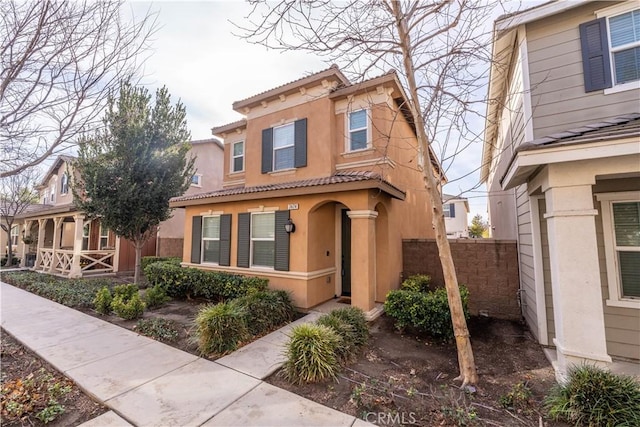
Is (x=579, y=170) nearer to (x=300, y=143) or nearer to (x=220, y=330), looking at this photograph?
(x=220, y=330)

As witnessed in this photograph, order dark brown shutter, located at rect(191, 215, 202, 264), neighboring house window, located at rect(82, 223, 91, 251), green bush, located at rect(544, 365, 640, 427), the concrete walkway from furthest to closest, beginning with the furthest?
neighboring house window, located at rect(82, 223, 91, 251) → dark brown shutter, located at rect(191, 215, 202, 264) → the concrete walkway → green bush, located at rect(544, 365, 640, 427)

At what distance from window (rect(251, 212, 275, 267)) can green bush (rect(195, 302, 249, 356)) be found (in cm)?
285

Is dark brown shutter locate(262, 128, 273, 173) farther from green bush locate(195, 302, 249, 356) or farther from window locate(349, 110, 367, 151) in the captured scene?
green bush locate(195, 302, 249, 356)

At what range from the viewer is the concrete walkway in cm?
331

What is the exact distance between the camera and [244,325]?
5.56m

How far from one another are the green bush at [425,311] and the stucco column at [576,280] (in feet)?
6.28

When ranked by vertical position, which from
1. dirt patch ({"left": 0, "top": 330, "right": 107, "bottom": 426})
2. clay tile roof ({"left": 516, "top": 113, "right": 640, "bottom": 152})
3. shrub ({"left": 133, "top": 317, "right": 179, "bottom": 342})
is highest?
clay tile roof ({"left": 516, "top": 113, "right": 640, "bottom": 152})

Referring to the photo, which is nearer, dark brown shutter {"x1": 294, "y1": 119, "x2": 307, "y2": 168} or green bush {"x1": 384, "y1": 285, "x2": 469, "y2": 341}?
green bush {"x1": 384, "y1": 285, "x2": 469, "y2": 341}

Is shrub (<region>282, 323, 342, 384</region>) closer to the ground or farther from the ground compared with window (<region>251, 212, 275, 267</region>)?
closer to the ground

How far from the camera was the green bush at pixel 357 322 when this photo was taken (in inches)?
207

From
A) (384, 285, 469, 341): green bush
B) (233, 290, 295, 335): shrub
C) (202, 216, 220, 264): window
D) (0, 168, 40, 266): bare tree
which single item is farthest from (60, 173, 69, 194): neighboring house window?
(384, 285, 469, 341): green bush

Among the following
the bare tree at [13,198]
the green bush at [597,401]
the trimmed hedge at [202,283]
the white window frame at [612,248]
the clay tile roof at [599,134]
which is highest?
the bare tree at [13,198]

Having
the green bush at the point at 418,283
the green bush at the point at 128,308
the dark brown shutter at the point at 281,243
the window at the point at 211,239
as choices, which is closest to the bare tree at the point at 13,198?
the window at the point at 211,239

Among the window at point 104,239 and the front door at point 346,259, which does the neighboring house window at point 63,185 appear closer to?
the window at point 104,239
